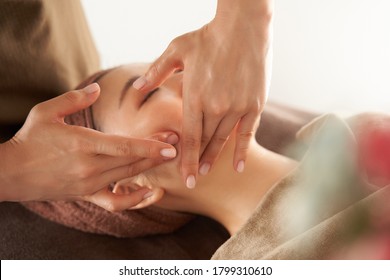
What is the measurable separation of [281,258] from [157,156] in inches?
12.1

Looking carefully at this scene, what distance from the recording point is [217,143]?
98cm

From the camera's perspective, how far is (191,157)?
3.12 ft

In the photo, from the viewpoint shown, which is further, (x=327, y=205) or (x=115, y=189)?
(x=115, y=189)

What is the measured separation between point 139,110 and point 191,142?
0.15m

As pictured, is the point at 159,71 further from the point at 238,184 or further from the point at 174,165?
the point at 238,184

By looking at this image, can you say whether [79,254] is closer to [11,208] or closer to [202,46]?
[11,208]

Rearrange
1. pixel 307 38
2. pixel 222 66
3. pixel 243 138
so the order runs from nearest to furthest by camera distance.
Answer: pixel 222 66 → pixel 243 138 → pixel 307 38

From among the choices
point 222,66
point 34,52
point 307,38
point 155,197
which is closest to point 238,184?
point 155,197

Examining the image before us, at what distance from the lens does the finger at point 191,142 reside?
2.99 ft

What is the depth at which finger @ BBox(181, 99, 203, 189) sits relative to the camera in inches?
35.9

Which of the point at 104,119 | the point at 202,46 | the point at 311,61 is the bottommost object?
the point at 311,61
